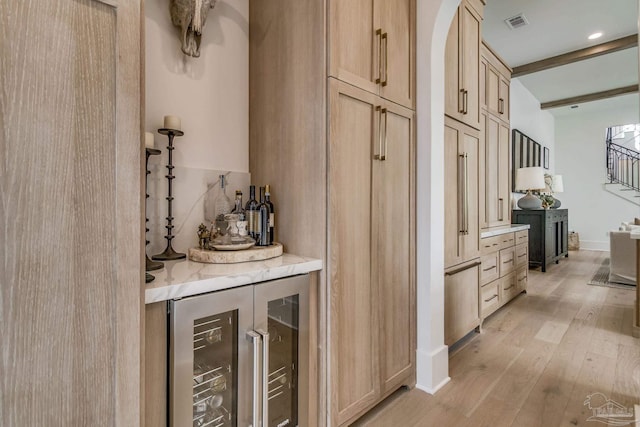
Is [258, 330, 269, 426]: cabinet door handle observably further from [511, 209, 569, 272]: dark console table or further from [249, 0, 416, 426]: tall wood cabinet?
[511, 209, 569, 272]: dark console table

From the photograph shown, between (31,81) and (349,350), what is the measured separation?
4.83 feet

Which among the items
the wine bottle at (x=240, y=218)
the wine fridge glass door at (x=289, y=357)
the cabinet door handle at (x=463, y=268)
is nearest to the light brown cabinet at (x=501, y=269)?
the cabinet door handle at (x=463, y=268)

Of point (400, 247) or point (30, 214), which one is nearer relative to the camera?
point (30, 214)

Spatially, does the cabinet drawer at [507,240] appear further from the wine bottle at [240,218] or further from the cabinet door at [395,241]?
the wine bottle at [240,218]

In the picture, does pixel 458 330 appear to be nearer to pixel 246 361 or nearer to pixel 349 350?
pixel 349 350

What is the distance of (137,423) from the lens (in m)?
0.87

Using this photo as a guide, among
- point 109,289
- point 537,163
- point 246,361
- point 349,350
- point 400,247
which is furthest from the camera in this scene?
point 537,163

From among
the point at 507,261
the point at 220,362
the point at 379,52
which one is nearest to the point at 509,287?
the point at 507,261

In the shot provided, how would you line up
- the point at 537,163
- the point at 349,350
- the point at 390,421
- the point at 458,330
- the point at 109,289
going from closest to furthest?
the point at 109,289, the point at 349,350, the point at 390,421, the point at 458,330, the point at 537,163

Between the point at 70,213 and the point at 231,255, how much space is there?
0.65 m

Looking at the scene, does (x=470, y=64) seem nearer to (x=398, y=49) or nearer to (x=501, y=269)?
(x=398, y=49)

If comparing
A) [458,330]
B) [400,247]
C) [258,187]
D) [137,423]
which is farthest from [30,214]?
[458,330]

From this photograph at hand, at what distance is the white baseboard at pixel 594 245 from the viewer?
24.9 feet

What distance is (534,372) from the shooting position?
2.17 meters
